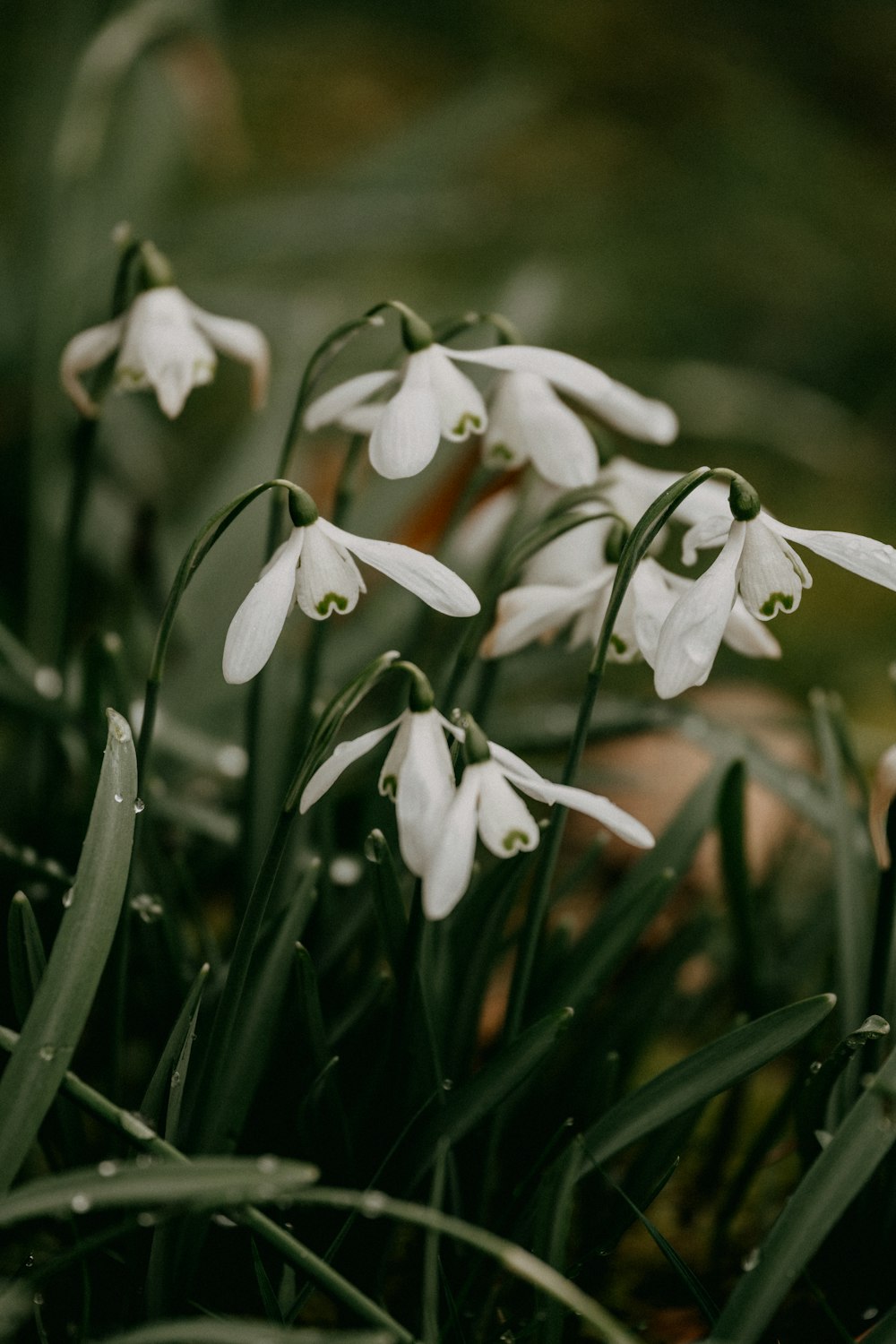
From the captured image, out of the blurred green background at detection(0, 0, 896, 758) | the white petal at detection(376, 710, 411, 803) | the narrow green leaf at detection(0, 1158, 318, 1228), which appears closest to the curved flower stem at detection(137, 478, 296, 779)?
the white petal at detection(376, 710, 411, 803)

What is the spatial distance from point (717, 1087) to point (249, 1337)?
0.91 ft

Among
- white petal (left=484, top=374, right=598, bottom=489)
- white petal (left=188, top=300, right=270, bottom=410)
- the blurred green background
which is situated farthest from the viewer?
the blurred green background

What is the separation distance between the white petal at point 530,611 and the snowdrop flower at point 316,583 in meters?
0.10

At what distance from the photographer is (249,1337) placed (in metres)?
0.48

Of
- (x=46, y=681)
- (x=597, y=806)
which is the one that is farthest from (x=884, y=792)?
(x=46, y=681)

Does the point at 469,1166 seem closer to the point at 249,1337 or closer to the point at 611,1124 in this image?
the point at 611,1124

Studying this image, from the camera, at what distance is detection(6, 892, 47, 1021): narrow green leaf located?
1.99 ft

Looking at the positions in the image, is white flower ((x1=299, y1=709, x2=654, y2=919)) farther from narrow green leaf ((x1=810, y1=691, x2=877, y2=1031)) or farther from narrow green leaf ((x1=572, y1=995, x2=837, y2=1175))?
narrow green leaf ((x1=810, y1=691, x2=877, y2=1031))

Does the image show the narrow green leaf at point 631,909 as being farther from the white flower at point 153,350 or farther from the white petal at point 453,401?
the white flower at point 153,350

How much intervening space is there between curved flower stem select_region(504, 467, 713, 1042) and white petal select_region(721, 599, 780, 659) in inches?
2.8

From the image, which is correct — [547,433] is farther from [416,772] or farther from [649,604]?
[416,772]

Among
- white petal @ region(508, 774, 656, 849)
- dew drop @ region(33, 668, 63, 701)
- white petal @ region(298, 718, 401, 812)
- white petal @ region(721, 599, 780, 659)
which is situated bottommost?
dew drop @ region(33, 668, 63, 701)

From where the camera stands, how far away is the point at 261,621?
541 mm

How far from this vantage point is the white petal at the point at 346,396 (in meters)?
0.70
